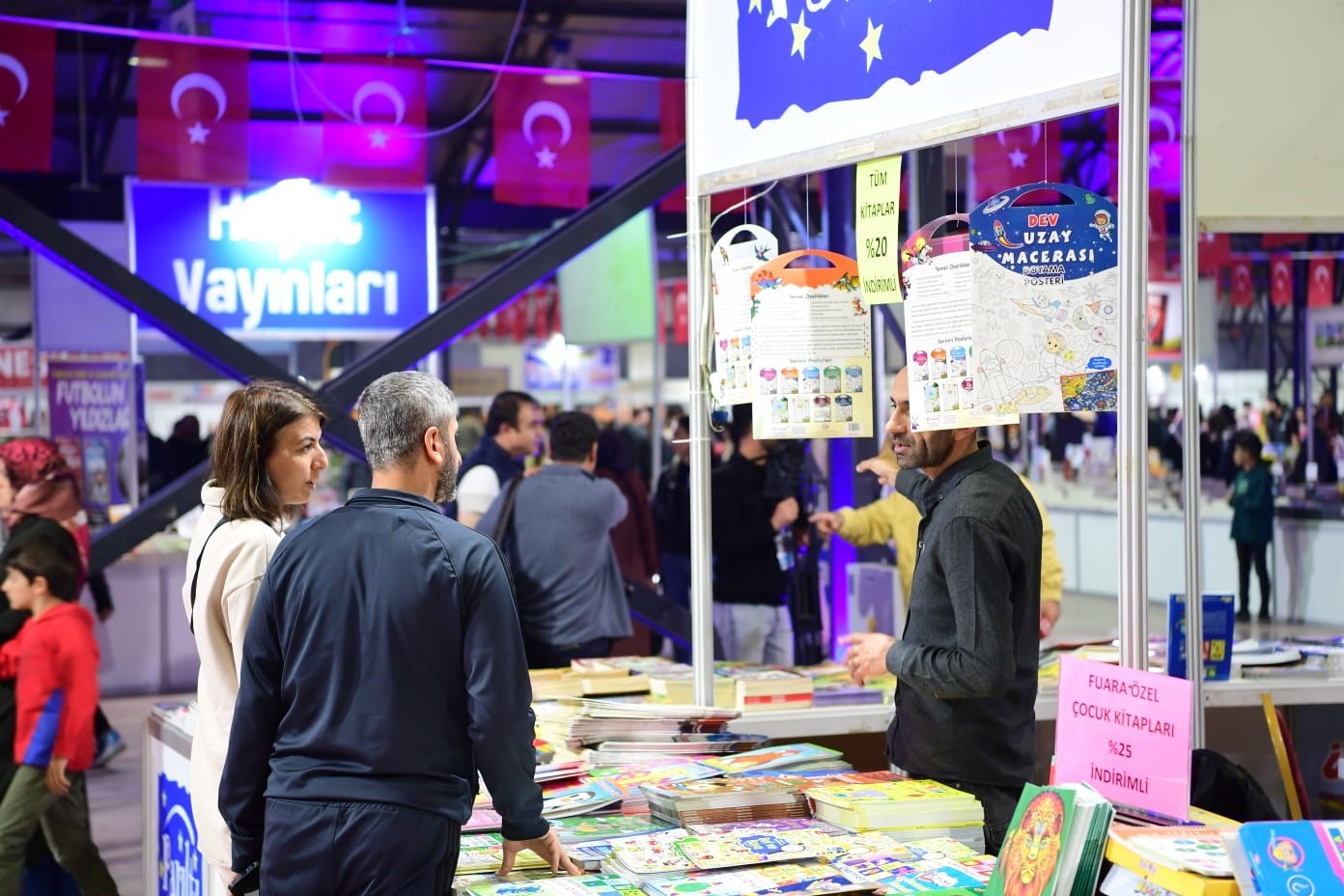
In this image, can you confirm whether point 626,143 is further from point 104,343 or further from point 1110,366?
point 1110,366

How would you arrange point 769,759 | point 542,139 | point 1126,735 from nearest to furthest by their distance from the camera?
point 1126,735, point 769,759, point 542,139

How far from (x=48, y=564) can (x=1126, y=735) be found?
12.3 ft

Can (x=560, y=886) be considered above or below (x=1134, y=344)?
below

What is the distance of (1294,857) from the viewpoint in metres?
1.84

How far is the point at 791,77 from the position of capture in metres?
3.50

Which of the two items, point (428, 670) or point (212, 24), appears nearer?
point (428, 670)

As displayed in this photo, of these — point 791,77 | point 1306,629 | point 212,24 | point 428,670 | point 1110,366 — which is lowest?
point 1306,629

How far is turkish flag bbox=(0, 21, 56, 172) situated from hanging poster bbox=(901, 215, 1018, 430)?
4887mm

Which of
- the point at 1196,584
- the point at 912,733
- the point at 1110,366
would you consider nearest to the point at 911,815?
the point at 912,733

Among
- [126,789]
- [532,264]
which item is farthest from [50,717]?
[126,789]

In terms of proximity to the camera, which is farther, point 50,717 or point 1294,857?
point 50,717

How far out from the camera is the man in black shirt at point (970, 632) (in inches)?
115

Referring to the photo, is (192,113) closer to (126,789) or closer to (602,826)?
(126,789)

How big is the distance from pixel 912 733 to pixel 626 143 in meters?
12.3
